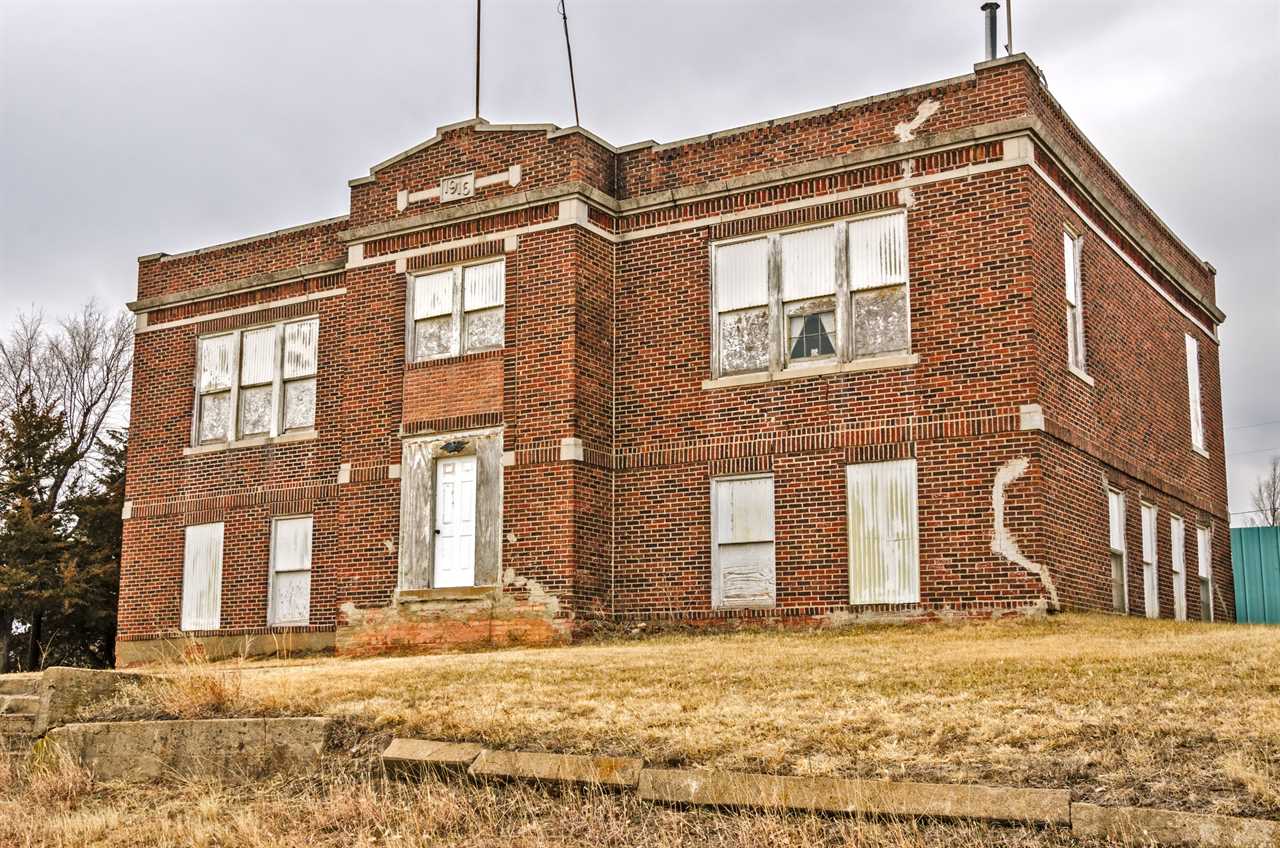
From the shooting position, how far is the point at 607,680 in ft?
41.0

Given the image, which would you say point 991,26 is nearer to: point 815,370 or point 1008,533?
point 815,370

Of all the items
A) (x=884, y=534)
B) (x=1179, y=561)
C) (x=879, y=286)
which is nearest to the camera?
(x=884, y=534)

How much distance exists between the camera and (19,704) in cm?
1383

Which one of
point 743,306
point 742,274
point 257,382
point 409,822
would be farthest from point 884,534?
point 257,382

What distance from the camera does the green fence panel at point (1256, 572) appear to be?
26.1 meters

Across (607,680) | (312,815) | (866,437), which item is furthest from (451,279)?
(312,815)

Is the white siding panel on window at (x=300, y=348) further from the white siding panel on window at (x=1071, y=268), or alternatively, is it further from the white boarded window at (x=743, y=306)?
the white siding panel on window at (x=1071, y=268)

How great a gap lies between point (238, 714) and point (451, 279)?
392 inches

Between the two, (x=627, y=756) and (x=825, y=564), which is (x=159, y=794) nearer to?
(x=627, y=756)

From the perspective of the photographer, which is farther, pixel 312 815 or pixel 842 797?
pixel 312 815

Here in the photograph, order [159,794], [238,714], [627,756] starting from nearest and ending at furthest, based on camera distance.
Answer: [627,756] < [159,794] < [238,714]

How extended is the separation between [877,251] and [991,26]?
404cm

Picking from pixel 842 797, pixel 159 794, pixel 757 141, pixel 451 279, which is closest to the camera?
pixel 842 797

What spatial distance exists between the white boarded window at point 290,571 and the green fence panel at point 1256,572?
52.9 ft
